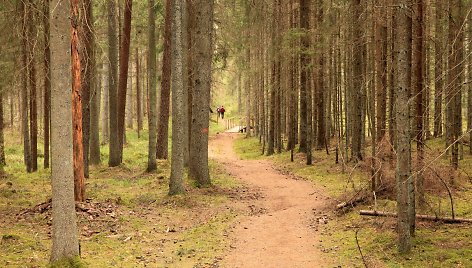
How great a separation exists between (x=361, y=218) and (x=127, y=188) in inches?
316

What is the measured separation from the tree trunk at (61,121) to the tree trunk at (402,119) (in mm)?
5136

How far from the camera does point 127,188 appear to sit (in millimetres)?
14992

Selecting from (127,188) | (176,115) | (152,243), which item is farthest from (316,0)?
(152,243)

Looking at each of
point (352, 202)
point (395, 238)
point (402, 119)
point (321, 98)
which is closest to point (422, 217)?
point (395, 238)

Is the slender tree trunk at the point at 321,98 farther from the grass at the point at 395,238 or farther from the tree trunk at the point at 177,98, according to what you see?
the grass at the point at 395,238

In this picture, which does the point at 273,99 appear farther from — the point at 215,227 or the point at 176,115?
the point at 215,227

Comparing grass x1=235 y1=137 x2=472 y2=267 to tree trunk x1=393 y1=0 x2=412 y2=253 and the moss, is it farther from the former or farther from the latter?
the moss

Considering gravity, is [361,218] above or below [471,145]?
below

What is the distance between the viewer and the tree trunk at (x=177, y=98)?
12.2m

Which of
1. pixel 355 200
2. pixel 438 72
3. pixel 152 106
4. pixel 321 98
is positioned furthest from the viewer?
pixel 321 98

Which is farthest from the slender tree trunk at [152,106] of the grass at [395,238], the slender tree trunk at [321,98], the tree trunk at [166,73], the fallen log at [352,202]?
the fallen log at [352,202]

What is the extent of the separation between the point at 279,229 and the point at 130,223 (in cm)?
353

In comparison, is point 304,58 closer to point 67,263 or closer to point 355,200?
point 355,200

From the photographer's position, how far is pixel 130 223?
418 inches
